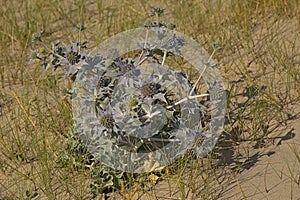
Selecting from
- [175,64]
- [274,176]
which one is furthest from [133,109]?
[175,64]

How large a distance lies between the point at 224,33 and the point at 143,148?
1537mm

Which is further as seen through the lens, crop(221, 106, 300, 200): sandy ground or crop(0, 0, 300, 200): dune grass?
crop(0, 0, 300, 200): dune grass

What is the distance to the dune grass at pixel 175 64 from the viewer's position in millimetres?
2826

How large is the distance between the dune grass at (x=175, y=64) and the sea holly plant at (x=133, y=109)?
0.09m

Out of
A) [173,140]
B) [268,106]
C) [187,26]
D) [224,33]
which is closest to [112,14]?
[187,26]

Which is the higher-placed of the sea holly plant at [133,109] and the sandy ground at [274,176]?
the sea holly plant at [133,109]

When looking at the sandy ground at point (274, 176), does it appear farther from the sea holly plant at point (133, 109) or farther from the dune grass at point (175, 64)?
the sea holly plant at point (133, 109)

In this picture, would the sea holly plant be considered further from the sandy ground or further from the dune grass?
the sandy ground

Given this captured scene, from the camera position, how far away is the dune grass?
2.83m

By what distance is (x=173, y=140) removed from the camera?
8.93 ft

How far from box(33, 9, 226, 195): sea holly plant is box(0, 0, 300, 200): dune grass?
0.09 metres

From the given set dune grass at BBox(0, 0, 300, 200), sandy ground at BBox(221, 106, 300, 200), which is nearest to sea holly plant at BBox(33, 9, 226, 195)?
dune grass at BBox(0, 0, 300, 200)

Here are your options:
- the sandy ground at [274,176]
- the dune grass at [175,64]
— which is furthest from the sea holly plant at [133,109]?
the sandy ground at [274,176]

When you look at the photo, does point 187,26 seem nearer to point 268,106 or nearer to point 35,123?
point 268,106
